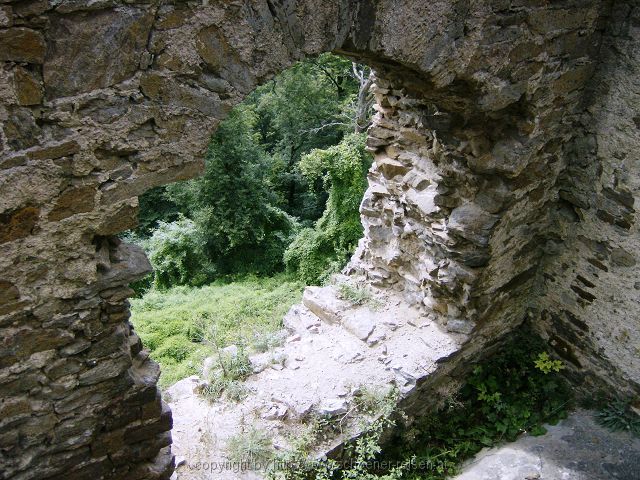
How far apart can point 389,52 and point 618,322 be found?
2666mm

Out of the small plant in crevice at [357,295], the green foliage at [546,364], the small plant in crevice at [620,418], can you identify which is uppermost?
the small plant in crevice at [357,295]

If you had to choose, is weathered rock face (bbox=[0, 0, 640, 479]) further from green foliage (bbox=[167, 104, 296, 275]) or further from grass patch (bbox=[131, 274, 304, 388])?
green foliage (bbox=[167, 104, 296, 275])

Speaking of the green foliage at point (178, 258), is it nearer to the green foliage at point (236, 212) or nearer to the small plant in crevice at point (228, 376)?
the green foliage at point (236, 212)

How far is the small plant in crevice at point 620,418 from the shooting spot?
13.1ft

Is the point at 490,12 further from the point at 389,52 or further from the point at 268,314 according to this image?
the point at 268,314

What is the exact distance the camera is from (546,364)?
446 centimetres

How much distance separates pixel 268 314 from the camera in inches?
A: 270

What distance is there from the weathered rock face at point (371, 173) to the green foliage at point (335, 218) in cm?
418

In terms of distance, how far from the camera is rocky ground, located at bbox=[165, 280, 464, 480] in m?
3.66

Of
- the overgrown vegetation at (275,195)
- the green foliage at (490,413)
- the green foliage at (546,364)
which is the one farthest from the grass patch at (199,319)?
the green foliage at (546,364)

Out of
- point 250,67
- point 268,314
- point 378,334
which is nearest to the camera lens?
point 250,67

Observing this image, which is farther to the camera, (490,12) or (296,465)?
(296,465)

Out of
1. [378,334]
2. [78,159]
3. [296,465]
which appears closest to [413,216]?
[378,334]

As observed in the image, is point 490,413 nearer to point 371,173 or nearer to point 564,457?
point 564,457
